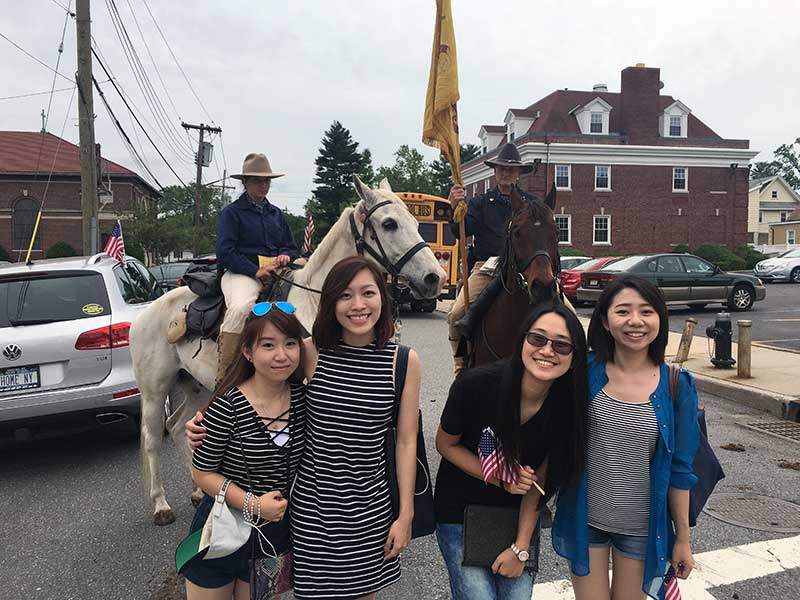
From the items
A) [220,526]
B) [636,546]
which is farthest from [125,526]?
[636,546]

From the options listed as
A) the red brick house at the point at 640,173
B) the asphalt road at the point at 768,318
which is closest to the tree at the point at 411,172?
the red brick house at the point at 640,173

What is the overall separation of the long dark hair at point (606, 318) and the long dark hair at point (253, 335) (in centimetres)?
Answer: 129

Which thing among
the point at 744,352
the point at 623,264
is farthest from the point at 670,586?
the point at 623,264

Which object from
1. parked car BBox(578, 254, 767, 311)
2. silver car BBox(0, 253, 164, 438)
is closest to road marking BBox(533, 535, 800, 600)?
silver car BBox(0, 253, 164, 438)

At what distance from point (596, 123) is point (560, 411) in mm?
41477

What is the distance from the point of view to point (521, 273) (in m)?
4.00

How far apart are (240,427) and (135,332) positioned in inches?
122

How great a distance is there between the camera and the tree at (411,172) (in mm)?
67500

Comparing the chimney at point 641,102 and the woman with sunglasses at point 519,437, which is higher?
the chimney at point 641,102

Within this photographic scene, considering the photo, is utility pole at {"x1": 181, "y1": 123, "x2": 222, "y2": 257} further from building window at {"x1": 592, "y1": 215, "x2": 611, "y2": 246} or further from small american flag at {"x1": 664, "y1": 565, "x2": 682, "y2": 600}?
small american flag at {"x1": 664, "y1": 565, "x2": 682, "y2": 600}

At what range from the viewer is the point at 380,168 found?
6881 centimetres

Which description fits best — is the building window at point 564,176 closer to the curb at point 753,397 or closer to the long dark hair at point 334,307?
the curb at point 753,397

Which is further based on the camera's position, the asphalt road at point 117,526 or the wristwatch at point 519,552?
the asphalt road at point 117,526

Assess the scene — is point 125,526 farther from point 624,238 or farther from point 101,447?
→ point 624,238
